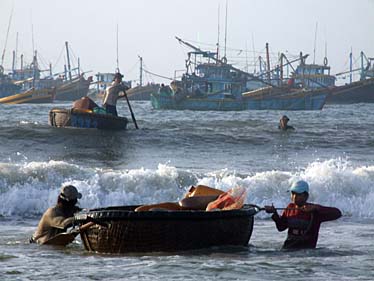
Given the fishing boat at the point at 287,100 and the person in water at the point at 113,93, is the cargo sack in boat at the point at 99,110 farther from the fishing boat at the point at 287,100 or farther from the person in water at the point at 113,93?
the fishing boat at the point at 287,100

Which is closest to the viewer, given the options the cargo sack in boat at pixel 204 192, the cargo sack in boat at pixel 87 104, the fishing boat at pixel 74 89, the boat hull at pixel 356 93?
the cargo sack in boat at pixel 204 192

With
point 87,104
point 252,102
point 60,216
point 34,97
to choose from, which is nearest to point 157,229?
point 60,216

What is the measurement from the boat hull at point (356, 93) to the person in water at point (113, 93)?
58.5m

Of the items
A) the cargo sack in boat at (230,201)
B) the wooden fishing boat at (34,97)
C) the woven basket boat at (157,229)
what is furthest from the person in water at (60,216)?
the wooden fishing boat at (34,97)

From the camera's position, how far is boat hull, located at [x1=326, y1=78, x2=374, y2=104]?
86062mm

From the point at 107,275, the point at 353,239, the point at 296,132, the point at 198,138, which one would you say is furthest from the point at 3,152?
the point at 107,275

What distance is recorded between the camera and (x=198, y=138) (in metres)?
30.7

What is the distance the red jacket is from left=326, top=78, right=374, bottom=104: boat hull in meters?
76.2

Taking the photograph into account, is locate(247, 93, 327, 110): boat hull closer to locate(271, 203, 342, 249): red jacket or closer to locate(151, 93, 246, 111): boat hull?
locate(151, 93, 246, 111): boat hull

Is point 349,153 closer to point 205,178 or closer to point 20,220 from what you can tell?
point 205,178

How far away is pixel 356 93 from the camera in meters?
87.0

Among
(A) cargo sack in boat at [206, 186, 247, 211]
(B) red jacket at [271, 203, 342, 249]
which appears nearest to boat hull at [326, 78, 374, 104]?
(A) cargo sack in boat at [206, 186, 247, 211]

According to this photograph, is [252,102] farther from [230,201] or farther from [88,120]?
[230,201]

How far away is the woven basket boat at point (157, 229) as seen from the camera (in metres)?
10.2
